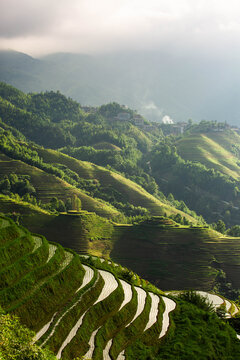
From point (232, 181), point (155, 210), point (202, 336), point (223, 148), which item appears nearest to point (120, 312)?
point (202, 336)

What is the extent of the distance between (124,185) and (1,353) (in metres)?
90.9

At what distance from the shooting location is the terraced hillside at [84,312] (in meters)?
20.0

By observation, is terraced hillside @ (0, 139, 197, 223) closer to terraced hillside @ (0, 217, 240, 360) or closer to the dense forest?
the dense forest

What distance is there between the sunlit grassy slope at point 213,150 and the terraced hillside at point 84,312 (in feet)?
395

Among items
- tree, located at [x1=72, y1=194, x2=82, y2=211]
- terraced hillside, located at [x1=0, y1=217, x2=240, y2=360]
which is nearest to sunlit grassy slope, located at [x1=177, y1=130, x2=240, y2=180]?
tree, located at [x1=72, y1=194, x2=82, y2=211]

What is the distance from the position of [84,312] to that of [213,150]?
143 m

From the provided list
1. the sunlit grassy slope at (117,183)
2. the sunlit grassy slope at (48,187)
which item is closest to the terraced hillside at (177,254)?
the sunlit grassy slope at (48,187)

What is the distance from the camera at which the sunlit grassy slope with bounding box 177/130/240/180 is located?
148375 millimetres

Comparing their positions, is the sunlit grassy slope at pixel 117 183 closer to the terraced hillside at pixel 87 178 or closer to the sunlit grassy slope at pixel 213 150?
the terraced hillside at pixel 87 178

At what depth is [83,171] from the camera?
10938 cm

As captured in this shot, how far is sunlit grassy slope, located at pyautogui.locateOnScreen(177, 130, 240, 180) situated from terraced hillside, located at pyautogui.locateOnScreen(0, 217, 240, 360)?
Answer: 120300mm

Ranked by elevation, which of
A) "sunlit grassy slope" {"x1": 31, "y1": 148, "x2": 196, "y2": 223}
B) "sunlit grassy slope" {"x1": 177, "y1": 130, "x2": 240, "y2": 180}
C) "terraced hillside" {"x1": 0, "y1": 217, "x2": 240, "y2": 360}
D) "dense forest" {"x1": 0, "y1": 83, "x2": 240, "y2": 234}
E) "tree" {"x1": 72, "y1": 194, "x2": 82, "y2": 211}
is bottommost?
"tree" {"x1": 72, "y1": 194, "x2": 82, "y2": 211}

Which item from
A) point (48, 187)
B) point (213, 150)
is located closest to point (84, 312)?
point (48, 187)

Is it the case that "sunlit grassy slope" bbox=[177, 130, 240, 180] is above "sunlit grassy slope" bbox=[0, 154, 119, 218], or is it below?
above
